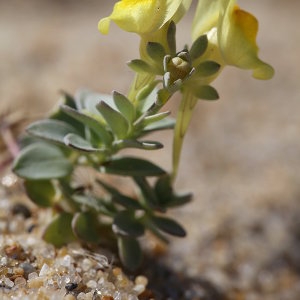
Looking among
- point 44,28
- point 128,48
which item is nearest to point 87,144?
point 128,48

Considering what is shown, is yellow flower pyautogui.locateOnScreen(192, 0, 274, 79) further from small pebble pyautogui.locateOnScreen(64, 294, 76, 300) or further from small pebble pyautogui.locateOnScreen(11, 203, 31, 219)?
small pebble pyautogui.locateOnScreen(11, 203, 31, 219)

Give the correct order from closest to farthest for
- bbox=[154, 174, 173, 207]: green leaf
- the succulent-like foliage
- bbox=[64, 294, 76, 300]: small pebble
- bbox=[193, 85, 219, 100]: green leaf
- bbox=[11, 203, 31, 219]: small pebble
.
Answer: bbox=[64, 294, 76, 300]: small pebble, the succulent-like foliage, bbox=[193, 85, 219, 100]: green leaf, bbox=[154, 174, 173, 207]: green leaf, bbox=[11, 203, 31, 219]: small pebble

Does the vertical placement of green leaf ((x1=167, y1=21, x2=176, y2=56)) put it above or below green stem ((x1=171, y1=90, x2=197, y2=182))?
above

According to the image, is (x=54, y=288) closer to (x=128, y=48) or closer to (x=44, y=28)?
(x=128, y=48)

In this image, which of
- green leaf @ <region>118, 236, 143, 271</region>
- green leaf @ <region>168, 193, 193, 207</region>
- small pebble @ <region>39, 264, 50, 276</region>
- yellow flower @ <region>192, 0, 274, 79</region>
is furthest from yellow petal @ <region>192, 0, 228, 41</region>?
small pebble @ <region>39, 264, 50, 276</region>

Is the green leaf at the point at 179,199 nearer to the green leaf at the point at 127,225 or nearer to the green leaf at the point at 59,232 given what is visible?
the green leaf at the point at 127,225

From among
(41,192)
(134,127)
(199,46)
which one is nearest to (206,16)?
(199,46)

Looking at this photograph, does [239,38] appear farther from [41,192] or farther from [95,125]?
[41,192]
